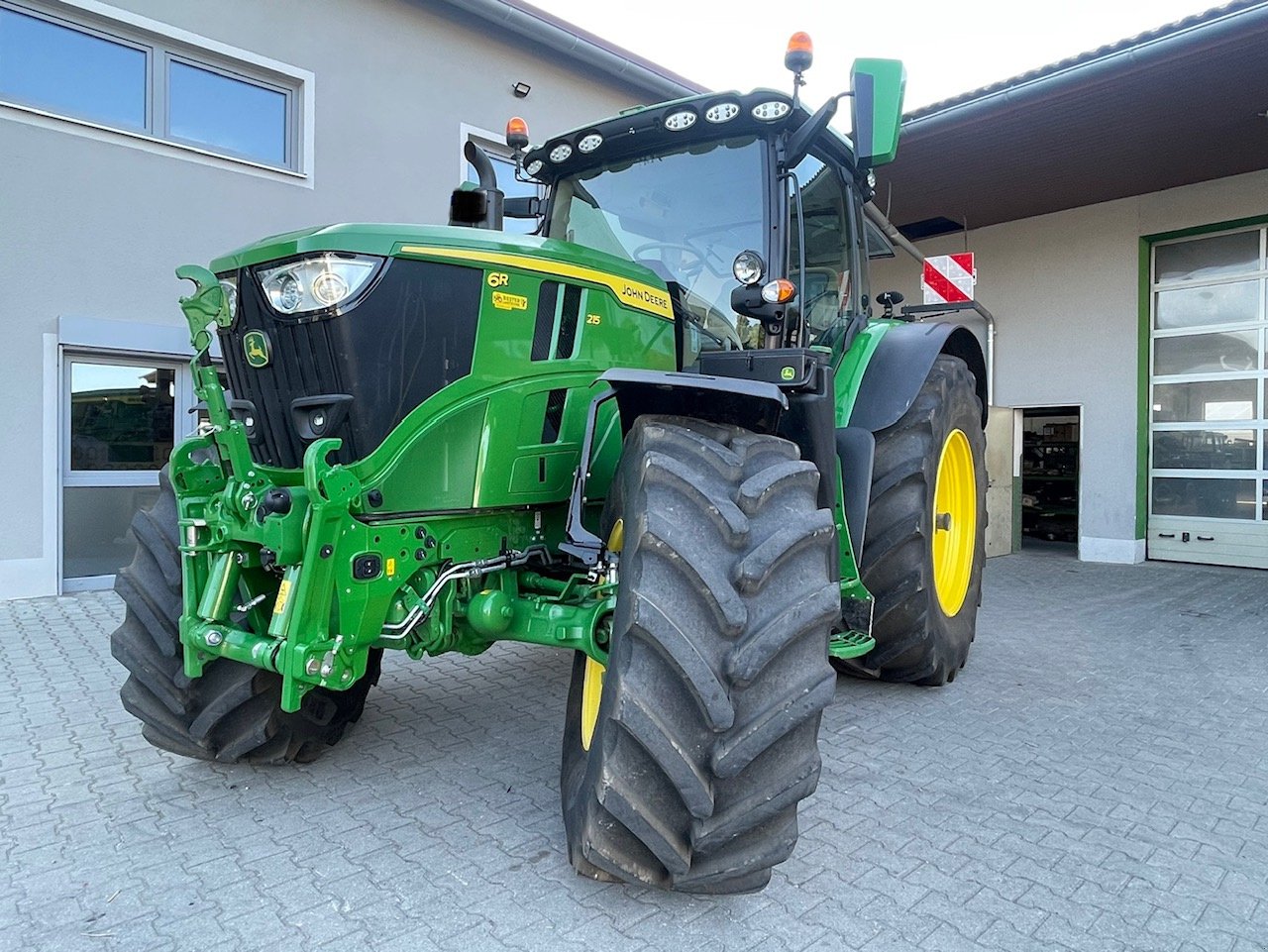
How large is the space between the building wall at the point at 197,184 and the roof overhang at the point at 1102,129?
13.7 feet

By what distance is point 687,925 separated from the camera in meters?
2.09

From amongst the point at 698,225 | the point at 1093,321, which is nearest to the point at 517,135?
the point at 698,225

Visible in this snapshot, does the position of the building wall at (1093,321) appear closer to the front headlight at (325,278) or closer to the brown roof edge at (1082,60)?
the brown roof edge at (1082,60)

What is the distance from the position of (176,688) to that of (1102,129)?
26.1 ft

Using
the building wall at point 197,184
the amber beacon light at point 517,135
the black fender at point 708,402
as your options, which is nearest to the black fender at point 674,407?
the black fender at point 708,402

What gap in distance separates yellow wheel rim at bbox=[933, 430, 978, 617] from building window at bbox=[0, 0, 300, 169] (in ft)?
19.1

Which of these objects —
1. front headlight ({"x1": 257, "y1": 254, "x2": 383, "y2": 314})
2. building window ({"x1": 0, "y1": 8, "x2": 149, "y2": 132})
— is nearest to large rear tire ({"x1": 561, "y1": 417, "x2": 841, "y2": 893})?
front headlight ({"x1": 257, "y1": 254, "x2": 383, "y2": 314})

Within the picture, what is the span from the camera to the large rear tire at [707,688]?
1.96 m

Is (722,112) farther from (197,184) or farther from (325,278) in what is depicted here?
(197,184)

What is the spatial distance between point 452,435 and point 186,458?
0.88m

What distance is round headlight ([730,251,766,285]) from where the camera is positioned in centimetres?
290

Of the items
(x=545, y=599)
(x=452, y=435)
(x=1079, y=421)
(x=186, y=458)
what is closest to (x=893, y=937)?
(x=545, y=599)

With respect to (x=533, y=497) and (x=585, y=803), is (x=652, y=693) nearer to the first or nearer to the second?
(x=585, y=803)

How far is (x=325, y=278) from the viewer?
7.82 feet
